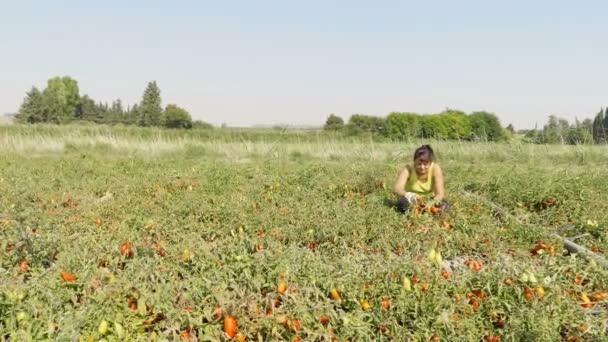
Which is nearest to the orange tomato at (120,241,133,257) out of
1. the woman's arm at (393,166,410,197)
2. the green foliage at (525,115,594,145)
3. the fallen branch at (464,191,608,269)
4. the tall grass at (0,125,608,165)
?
the woman's arm at (393,166,410,197)

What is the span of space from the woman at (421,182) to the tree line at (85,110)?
5126 cm

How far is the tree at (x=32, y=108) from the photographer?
49.8 meters

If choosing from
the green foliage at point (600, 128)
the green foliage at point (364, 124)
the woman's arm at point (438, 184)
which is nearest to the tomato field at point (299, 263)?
the woman's arm at point (438, 184)

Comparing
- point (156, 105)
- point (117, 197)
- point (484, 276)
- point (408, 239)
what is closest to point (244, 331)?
point (484, 276)

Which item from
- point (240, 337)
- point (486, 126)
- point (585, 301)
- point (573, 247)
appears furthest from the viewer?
point (486, 126)

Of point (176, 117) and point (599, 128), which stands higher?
point (176, 117)

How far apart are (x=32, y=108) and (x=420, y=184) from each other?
190 feet

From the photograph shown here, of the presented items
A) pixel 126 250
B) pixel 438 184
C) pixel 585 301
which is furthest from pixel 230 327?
pixel 438 184

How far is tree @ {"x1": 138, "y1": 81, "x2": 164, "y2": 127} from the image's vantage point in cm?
5809

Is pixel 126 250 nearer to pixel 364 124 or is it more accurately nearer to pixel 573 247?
pixel 573 247

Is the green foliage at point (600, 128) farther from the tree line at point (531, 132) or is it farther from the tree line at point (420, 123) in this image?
the tree line at point (420, 123)

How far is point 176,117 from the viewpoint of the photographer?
5956 centimetres

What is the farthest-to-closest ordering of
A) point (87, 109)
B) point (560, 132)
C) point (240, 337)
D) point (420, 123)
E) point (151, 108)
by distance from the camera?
point (87, 109), point (151, 108), point (420, 123), point (560, 132), point (240, 337)

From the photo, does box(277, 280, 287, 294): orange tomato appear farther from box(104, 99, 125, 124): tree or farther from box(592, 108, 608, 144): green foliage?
box(104, 99, 125, 124): tree
